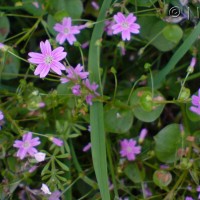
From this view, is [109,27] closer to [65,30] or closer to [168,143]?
[65,30]

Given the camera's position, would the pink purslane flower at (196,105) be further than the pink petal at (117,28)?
No

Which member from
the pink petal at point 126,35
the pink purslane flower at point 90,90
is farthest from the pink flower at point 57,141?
the pink petal at point 126,35

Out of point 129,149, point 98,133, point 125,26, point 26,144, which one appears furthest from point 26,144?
point 125,26

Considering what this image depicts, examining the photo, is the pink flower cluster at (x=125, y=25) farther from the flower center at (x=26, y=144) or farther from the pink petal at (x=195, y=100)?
the flower center at (x=26, y=144)

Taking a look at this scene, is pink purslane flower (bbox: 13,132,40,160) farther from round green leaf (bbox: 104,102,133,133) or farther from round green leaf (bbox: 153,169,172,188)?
round green leaf (bbox: 153,169,172,188)

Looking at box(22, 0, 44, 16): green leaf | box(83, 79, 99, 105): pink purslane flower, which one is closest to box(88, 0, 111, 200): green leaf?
box(83, 79, 99, 105): pink purslane flower

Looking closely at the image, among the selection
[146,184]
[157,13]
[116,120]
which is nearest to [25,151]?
[116,120]
